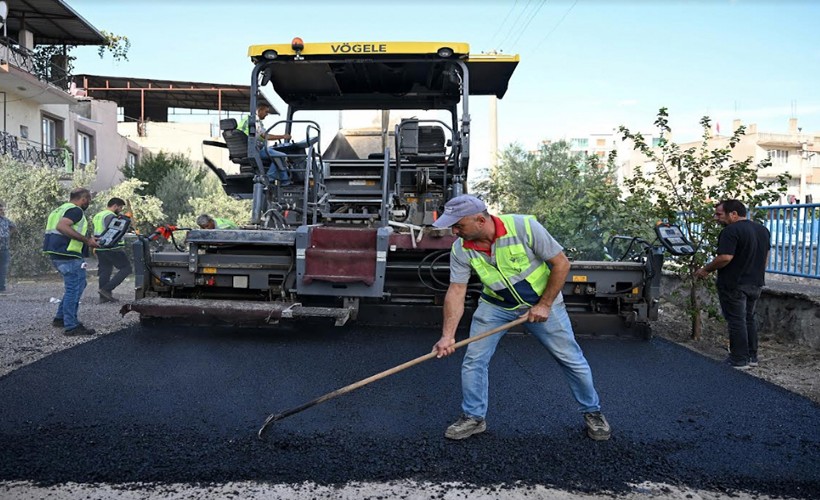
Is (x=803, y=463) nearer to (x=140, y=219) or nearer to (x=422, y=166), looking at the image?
(x=422, y=166)

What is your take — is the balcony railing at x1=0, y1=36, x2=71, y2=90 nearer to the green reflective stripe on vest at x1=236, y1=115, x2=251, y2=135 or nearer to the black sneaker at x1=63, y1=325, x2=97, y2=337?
the black sneaker at x1=63, y1=325, x2=97, y2=337

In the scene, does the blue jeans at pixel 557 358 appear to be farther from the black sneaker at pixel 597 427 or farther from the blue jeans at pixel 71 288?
the blue jeans at pixel 71 288

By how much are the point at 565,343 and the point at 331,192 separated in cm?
340

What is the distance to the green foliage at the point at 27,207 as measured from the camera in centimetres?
1177

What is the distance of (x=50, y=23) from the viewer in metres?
18.2

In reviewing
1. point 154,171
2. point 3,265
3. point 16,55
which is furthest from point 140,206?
point 16,55

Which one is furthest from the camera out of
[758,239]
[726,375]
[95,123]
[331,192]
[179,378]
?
[95,123]

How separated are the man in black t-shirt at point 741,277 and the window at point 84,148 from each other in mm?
19094

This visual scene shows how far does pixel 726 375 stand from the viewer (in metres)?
4.84

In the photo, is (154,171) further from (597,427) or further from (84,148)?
(597,427)

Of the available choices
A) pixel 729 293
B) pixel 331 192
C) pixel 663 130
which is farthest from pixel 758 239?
pixel 331 192

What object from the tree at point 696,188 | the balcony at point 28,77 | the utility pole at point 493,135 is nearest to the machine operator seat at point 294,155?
the tree at point 696,188

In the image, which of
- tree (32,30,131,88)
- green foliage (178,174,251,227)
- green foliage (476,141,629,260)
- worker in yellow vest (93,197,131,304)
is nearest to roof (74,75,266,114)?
tree (32,30,131,88)

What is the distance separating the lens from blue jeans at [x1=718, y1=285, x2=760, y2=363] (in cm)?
528
